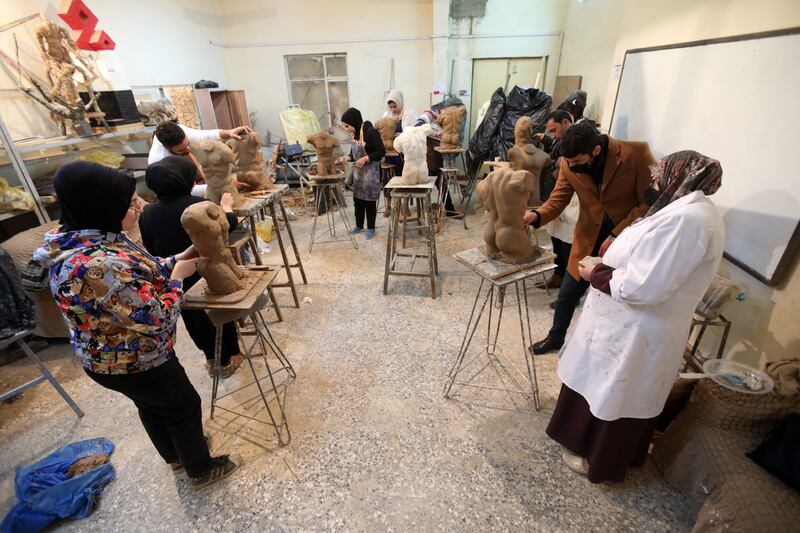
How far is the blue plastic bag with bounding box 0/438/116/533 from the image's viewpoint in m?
1.82

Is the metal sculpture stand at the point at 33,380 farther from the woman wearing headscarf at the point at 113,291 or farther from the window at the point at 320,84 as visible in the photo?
the window at the point at 320,84

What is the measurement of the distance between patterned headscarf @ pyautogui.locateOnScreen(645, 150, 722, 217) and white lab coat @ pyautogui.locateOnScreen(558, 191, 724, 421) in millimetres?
55

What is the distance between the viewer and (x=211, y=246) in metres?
1.91

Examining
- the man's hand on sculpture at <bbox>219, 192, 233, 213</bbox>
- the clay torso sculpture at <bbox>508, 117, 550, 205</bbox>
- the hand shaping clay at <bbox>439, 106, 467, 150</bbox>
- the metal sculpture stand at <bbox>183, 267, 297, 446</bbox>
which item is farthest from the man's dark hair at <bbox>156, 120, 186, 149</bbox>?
the hand shaping clay at <bbox>439, 106, 467, 150</bbox>

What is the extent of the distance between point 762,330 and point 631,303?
1.17 metres

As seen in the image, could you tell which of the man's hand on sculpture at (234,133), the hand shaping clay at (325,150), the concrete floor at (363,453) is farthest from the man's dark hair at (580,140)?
the hand shaping clay at (325,150)

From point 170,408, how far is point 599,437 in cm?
205

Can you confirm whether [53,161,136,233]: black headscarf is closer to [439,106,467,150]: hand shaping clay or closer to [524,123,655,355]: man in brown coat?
[524,123,655,355]: man in brown coat

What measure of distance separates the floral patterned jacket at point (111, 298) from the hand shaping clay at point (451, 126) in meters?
4.25

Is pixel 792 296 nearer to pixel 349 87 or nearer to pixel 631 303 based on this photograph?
pixel 631 303

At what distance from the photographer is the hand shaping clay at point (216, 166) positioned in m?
2.72

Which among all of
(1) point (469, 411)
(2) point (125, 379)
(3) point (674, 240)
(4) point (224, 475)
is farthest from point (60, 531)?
(3) point (674, 240)

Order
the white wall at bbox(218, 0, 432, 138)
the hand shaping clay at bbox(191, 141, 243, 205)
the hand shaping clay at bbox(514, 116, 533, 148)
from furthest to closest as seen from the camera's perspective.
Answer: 1. the white wall at bbox(218, 0, 432, 138)
2. the hand shaping clay at bbox(514, 116, 533, 148)
3. the hand shaping clay at bbox(191, 141, 243, 205)

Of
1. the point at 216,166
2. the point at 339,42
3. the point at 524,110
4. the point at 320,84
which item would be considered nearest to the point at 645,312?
the point at 216,166
